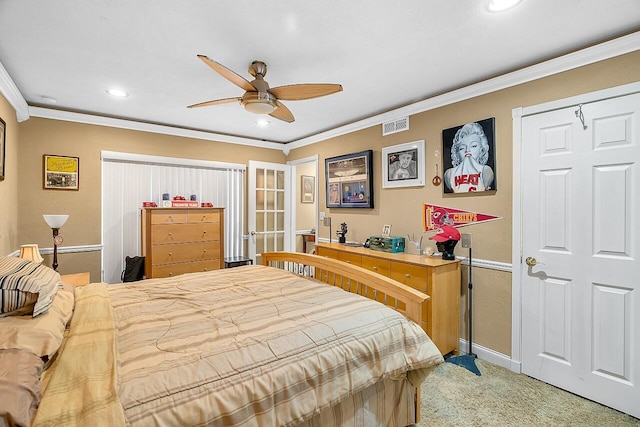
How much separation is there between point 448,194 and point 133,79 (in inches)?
123

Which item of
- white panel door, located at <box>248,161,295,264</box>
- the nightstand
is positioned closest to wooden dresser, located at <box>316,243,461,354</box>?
white panel door, located at <box>248,161,295,264</box>

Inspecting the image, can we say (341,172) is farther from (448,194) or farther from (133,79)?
(133,79)

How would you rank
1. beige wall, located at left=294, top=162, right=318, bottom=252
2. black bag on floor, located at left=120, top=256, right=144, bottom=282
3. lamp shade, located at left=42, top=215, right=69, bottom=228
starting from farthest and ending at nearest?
beige wall, located at left=294, top=162, right=318, bottom=252, black bag on floor, located at left=120, top=256, right=144, bottom=282, lamp shade, located at left=42, top=215, right=69, bottom=228

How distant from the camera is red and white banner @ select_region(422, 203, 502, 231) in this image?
2.81 m

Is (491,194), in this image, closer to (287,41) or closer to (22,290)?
(287,41)

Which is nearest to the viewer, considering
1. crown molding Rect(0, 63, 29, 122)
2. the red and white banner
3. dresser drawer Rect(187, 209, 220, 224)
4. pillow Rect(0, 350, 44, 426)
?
pillow Rect(0, 350, 44, 426)

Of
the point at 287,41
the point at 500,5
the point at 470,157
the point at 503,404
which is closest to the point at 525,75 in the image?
the point at 470,157

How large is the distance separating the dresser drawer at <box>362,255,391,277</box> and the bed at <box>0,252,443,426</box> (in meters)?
0.95

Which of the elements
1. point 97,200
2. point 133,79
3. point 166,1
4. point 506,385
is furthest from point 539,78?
point 97,200

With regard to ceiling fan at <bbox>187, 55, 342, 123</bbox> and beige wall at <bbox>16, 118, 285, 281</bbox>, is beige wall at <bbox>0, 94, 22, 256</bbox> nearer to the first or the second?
beige wall at <bbox>16, 118, 285, 281</bbox>

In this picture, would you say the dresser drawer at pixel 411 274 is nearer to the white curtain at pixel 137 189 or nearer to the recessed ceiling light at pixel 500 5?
the recessed ceiling light at pixel 500 5

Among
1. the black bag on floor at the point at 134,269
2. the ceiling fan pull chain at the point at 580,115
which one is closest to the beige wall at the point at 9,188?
the black bag on floor at the point at 134,269

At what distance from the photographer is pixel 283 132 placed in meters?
4.63

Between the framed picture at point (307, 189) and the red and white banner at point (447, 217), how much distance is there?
3.11 m
